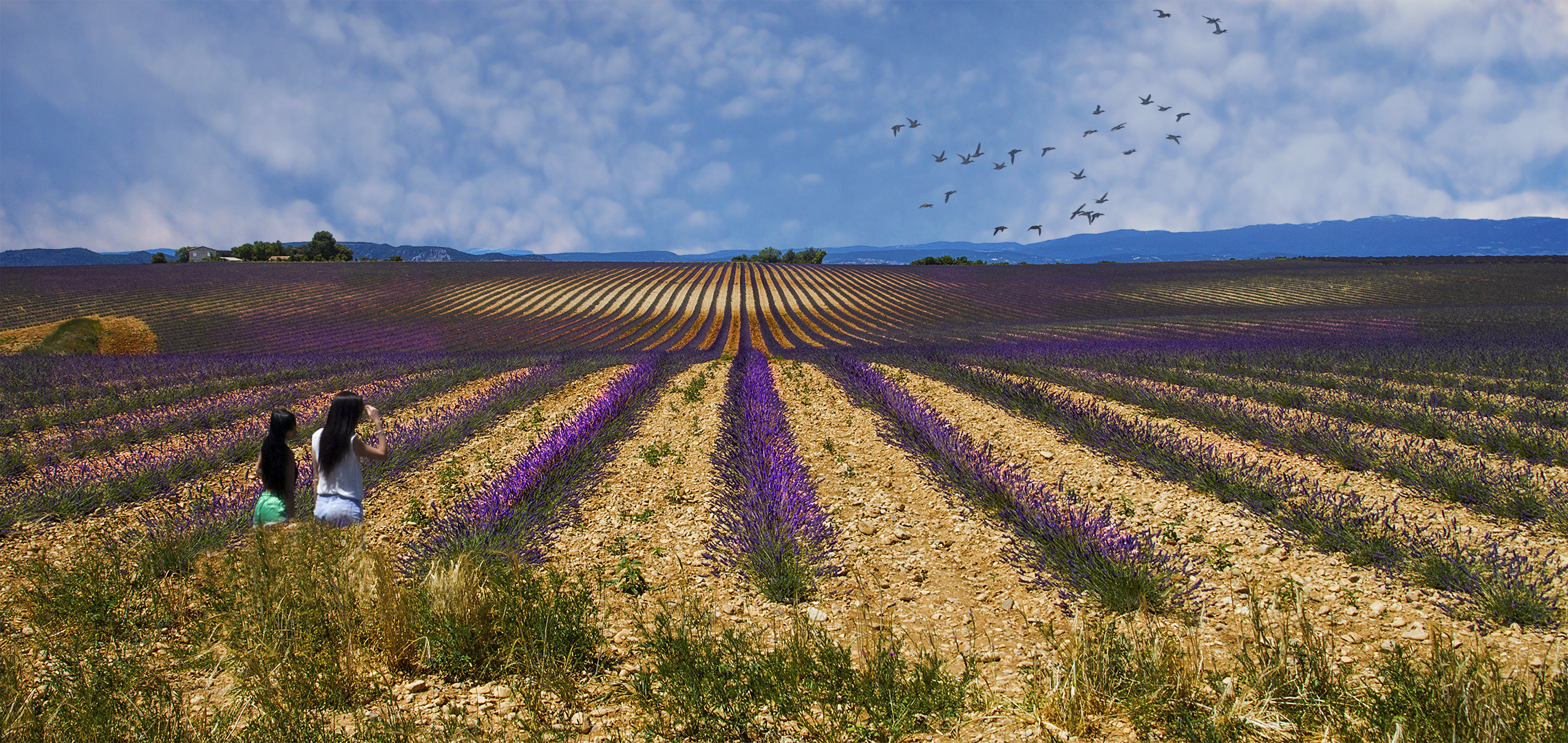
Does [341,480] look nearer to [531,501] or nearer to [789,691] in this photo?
[531,501]

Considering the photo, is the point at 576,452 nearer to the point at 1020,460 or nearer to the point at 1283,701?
the point at 1020,460

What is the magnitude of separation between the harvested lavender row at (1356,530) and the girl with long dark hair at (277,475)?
7898 mm

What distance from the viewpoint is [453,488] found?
7102 mm

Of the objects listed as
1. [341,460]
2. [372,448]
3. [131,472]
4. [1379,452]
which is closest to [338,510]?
[341,460]

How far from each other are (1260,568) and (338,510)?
7.07 meters

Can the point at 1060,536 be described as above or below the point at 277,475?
below

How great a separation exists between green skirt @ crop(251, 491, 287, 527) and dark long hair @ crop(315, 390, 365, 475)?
0.34 meters

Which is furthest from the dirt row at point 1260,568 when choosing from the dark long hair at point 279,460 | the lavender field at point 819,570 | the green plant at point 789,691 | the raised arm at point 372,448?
the dark long hair at point 279,460

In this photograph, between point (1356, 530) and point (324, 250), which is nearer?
point (1356, 530)

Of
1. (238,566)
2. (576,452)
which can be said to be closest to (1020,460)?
(576,452)

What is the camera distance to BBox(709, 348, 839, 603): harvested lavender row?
189 inches

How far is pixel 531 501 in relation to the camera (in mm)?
6234

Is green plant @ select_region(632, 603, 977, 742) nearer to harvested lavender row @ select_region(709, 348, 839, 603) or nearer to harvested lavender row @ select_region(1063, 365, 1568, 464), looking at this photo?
harvested lavender row @ select_region(709, 348, 839, 603)

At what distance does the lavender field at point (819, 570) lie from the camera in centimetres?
311
